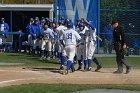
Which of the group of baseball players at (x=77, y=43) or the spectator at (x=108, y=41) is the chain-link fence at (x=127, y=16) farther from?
the group of baseball players at (x=77, y=43)

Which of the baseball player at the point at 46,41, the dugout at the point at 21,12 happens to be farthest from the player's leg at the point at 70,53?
the dugout at the point at 21,12

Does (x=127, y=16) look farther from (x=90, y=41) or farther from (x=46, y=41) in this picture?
(x=90, y=41)

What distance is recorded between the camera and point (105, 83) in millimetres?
14477

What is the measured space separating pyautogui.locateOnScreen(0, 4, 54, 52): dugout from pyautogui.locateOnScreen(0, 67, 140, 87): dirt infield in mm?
18385

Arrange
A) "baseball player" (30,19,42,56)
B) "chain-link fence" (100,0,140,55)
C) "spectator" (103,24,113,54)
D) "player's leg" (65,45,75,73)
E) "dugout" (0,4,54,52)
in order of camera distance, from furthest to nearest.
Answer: "dugout" (0,4,54,52) → "chain-link fence" (100,0,140,55) → "spectator" (103,24,113,54) → "baseball player" (30,19,42,56) → "player's leg" (65,45,75,73)

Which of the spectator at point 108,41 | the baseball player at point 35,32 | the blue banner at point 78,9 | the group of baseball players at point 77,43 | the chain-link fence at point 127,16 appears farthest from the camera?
the chain-link fence at point 127,16

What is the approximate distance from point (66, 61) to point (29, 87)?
13.3 feet

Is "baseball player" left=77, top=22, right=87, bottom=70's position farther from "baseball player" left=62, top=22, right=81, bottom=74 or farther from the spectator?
the spectator

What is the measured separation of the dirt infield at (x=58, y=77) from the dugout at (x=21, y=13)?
1838cm

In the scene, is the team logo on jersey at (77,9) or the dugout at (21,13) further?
the dugout at (21,13)

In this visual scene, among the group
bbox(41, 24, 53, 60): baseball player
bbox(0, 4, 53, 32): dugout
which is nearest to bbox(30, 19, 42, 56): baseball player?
bbox(41, 24, 53, 60): baseball player

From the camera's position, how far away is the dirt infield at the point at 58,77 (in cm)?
1470

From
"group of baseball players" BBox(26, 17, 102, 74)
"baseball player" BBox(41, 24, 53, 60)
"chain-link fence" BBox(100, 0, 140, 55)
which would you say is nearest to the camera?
"group of baseball players" BBox(26, 17, 102, 74)

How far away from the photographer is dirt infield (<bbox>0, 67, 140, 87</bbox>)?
1470cm
